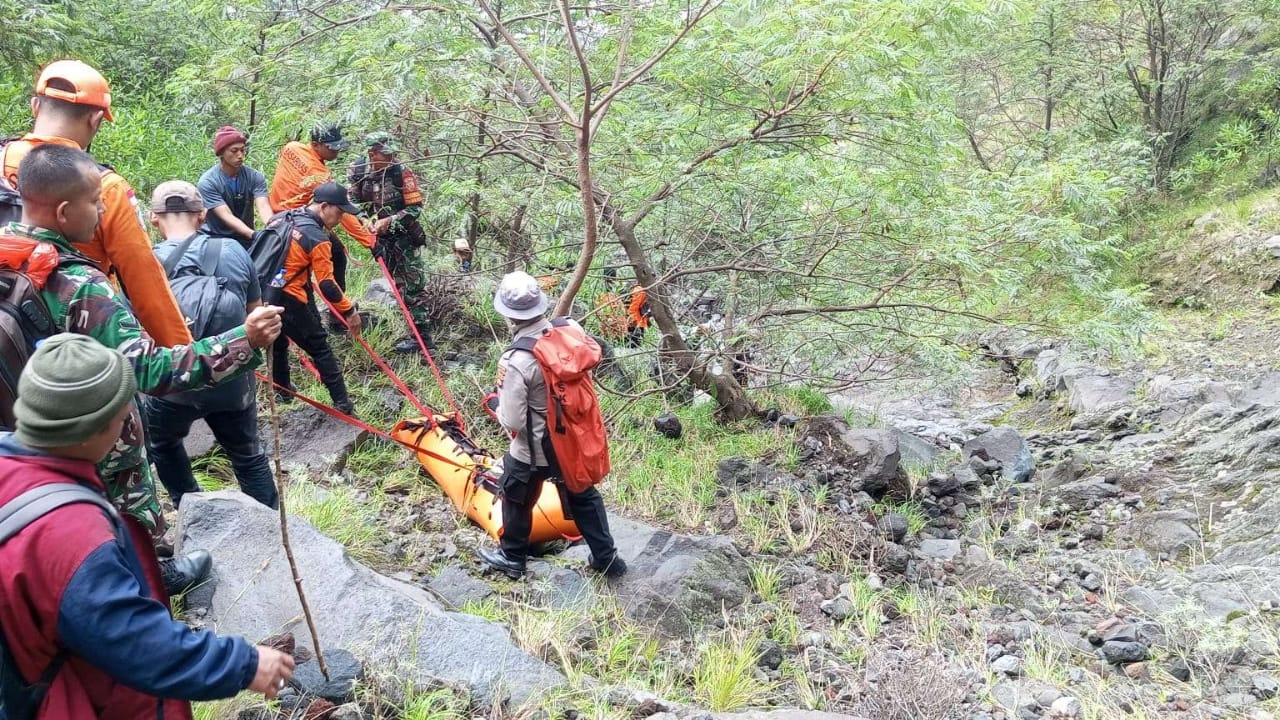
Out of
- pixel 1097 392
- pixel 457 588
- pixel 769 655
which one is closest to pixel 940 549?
pixel 769 655

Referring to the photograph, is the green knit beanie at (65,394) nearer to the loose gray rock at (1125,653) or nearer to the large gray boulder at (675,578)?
the large gray boulder at (675,578)

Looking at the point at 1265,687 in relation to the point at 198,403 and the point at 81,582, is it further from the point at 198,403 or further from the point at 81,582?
the point at 198,403

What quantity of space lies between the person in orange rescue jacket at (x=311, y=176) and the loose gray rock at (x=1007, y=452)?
575 cm

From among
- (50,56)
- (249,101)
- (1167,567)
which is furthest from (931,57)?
(50,56)

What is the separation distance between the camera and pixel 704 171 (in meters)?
6.20

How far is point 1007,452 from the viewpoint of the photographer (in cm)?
792

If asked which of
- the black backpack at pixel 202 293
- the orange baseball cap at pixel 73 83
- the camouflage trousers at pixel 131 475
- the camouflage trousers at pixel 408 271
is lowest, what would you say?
the camouflage trousers at pixel 408 271

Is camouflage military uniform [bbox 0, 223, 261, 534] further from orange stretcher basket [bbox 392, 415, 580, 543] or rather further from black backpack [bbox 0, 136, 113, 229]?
orange stretcher basket [bbox 392, 415, 580, 543]

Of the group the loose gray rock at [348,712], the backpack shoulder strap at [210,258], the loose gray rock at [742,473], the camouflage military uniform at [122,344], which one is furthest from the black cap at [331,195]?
the loose gray rock at [348,712]

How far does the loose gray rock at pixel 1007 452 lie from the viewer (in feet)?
24.8

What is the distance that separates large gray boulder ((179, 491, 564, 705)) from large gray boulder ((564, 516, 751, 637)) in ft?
3.39

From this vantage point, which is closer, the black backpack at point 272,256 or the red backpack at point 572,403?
the red backpack at point 572,403

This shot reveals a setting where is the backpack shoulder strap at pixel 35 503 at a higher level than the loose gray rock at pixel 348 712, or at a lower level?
higher

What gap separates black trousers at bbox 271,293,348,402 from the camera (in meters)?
5.65
